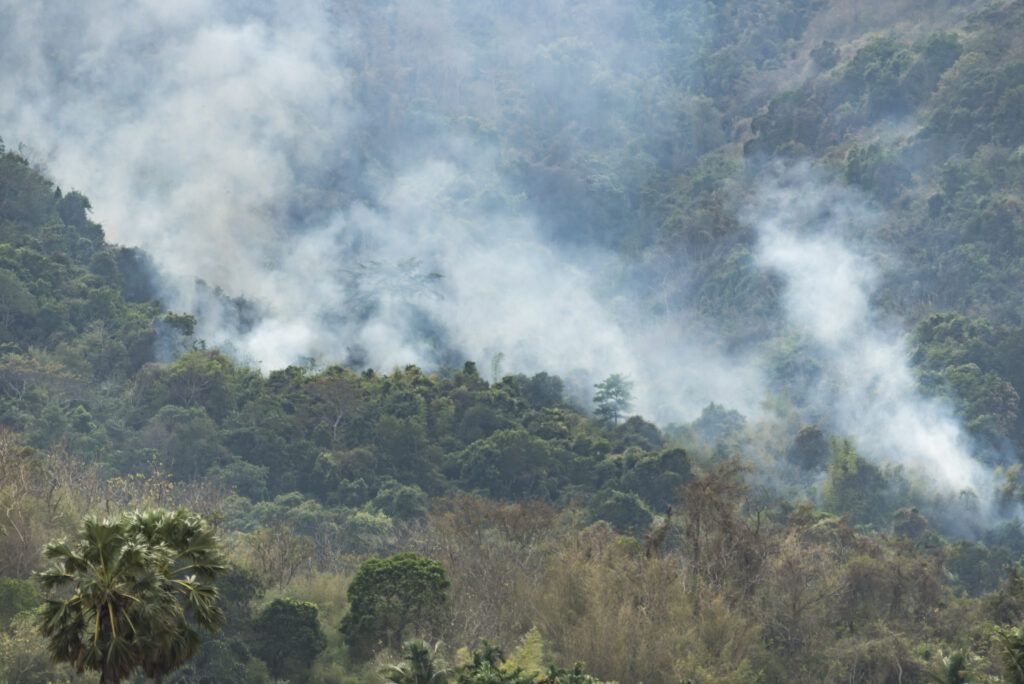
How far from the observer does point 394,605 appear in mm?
57094

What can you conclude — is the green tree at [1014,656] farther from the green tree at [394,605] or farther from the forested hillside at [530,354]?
the green tree at [394,605]

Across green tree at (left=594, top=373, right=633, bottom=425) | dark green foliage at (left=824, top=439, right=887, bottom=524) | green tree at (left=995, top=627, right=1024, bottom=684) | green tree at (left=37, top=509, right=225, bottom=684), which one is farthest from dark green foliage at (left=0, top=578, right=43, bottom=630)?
green tree at (left=594, top=373, right=633, bottom=425)

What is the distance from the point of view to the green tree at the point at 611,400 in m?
121

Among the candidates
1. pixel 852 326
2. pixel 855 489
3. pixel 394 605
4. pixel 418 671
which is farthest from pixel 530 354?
pixel 418 671

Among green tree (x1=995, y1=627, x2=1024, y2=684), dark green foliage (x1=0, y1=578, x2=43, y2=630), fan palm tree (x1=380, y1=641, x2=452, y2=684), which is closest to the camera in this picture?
green tree (x1=995, y1=627, x2=1024, y2=684)

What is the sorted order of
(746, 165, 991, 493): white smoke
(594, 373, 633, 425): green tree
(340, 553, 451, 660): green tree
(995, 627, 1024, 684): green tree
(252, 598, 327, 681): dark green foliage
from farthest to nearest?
(594, 373, 633, 425): green tree → (746, 165, 991, 493): white smoke → (252, 598, 327, 681): dark green foliage → (340, 553, 451, 660): green tree → (995, 627, 1024, 684): green tree

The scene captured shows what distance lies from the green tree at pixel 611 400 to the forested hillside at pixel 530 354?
0.31 metres

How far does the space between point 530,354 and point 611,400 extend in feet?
75.0

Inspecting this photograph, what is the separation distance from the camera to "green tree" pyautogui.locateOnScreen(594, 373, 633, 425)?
397ft

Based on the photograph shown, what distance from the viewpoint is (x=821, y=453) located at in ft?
370

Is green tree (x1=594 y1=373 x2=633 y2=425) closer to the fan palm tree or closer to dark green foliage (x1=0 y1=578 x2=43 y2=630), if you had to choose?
dark green foliage (x1=0 y1=578 x2=43 y2=630)

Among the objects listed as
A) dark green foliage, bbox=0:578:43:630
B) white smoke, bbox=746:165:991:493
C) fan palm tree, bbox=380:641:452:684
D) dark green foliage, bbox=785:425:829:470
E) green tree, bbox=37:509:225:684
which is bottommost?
green tree, bbox=37:509:225:684

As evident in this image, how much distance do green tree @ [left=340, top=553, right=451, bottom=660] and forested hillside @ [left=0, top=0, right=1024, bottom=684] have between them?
19 centimetres

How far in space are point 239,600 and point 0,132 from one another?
10959 centimetres
